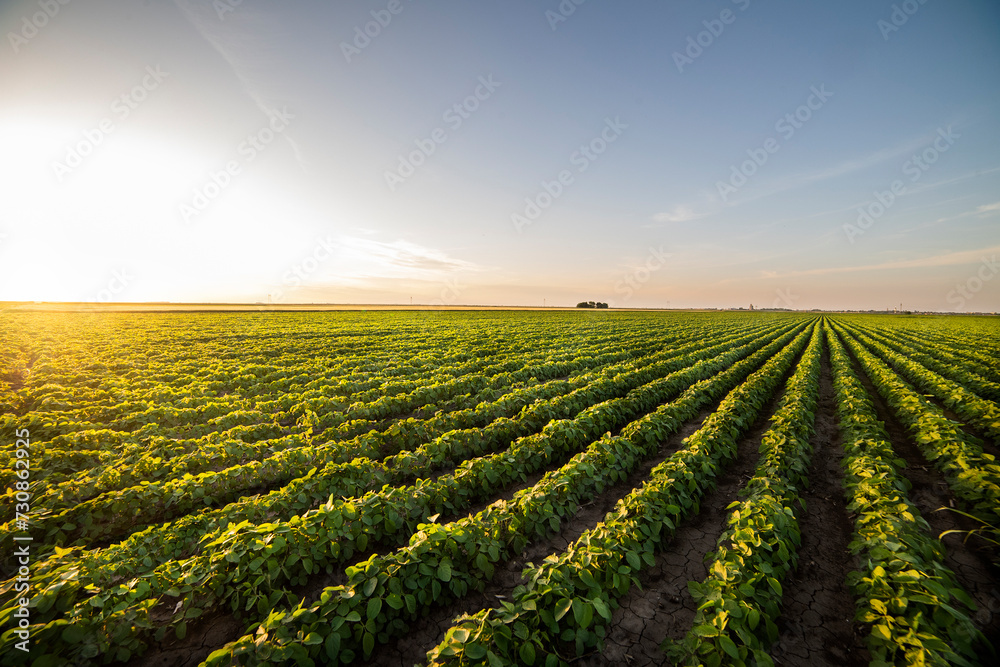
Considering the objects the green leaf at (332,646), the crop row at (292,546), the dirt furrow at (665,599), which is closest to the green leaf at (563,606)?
the dirt furrow at (665,599)

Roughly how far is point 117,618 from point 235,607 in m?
0.98

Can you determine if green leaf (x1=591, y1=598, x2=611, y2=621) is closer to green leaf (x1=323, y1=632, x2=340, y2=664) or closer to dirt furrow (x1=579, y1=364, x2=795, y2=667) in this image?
A: dirt furrow (x1=579, y1=364, x2=795, y2=667)

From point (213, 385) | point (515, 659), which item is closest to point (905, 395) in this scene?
point (515, 659)

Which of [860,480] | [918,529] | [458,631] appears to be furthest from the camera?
[860,480]

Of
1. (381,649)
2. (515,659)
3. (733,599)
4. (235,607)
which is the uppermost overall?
(733,599)

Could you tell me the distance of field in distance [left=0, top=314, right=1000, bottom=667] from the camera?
3320 millimetres

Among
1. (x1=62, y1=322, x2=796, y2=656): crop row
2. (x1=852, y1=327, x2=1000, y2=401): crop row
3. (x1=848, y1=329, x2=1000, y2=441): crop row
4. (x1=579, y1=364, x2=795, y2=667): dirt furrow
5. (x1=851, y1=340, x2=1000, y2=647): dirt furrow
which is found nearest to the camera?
(x1=579, y1=364, x2=795, y2=667): dirt furrow

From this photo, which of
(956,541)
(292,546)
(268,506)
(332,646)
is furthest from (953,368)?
(268,506)

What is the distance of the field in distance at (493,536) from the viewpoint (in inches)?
131

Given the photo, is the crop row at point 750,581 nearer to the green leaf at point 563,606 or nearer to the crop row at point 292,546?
the green leaf at point 563,606

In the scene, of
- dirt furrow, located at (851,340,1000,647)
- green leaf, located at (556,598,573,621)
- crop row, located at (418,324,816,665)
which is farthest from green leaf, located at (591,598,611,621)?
dirt furrow, located at (851,340,1000,647)

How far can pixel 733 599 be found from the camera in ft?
11.3

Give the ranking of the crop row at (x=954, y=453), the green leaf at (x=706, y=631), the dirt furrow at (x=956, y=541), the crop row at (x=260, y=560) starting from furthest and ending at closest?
the crop row at (x=954, y=453), the dirt furrow at (x=956, y=541), the crop row at (x=260, y=560), the green leaf at (x=706, y=631)

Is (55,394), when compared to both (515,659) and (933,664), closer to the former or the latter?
(515,659)
